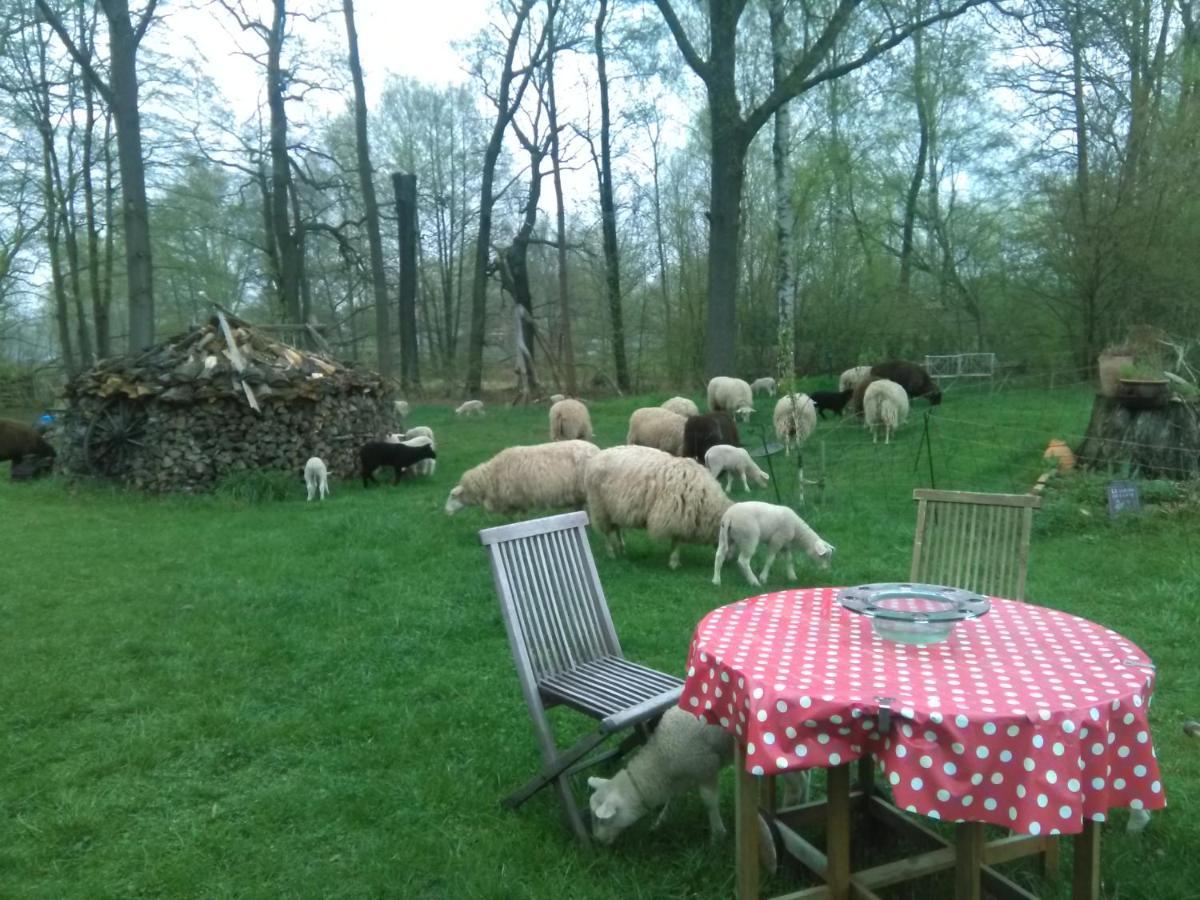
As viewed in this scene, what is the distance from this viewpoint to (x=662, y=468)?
7.09m

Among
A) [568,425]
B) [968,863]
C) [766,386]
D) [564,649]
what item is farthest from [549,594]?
[766,386]

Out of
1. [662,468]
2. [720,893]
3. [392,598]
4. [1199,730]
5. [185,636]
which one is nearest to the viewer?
[720,893]

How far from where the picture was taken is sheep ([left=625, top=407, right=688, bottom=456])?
1110 centimetres

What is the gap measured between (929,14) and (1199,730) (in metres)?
12.4

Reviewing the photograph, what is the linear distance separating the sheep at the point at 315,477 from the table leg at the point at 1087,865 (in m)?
9.35

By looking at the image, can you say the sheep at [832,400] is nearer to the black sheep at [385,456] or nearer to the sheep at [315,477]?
the black sheep at [385,456]

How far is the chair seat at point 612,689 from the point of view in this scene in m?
3.11

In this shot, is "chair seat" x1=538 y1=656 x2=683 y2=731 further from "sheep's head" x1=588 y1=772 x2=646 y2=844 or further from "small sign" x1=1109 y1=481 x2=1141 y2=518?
"small sign" x1=1109 y1=481 x2=1141 y2=518

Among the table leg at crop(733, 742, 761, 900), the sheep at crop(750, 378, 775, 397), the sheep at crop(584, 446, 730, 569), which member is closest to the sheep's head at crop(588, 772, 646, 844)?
the table leg at crop(733, 742, 761, 900)

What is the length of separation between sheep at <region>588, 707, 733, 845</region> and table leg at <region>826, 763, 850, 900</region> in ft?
1.63

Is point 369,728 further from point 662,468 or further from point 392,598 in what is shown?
A: point 662,468

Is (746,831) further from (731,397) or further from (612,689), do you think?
(731,397)

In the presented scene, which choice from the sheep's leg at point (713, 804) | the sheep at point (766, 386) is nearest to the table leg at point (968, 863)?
the sheep's leg at point (713, 804)

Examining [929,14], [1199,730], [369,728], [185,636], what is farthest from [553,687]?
[929,14]
